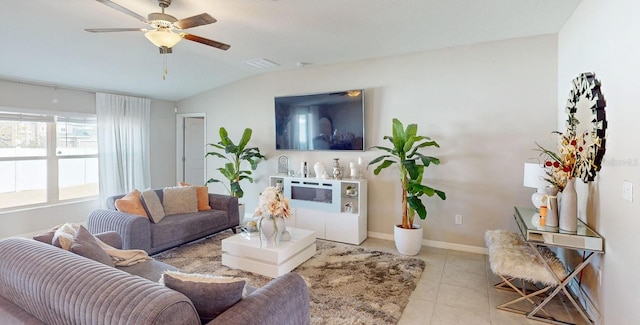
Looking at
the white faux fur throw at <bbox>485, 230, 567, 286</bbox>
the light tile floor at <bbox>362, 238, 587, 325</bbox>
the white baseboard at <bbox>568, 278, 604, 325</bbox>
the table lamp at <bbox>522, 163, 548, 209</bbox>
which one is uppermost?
the table lamp at <bbox>522, 163, 548, 209</bbox>

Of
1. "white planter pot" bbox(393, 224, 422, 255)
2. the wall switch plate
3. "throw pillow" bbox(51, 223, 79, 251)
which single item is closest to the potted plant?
"white planter pot" bbox(393, 224, 422, 255)

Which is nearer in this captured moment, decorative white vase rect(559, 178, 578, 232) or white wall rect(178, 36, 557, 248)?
decorative white vase rect(559, 178, 578, 232)

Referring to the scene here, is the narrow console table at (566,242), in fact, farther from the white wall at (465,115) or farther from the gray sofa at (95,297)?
the gray sofa at (95,297)

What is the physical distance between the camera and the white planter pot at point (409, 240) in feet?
12.5

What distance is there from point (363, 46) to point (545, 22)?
1941 mm

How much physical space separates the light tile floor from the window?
554 centimetres

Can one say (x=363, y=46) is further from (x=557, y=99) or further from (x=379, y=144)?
(x=557, y=99)

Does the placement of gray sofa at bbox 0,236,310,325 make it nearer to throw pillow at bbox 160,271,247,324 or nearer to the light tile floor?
throw pillow at bbox 160,271,247,324

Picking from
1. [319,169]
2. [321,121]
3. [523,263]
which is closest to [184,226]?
[319,169]

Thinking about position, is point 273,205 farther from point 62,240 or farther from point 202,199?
point 202,199

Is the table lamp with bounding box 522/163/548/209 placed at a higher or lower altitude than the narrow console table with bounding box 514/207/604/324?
higher

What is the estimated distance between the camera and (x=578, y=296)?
2738 mm

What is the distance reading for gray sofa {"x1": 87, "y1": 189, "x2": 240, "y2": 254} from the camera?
3354mm

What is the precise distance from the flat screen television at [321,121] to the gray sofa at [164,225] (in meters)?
1.40
